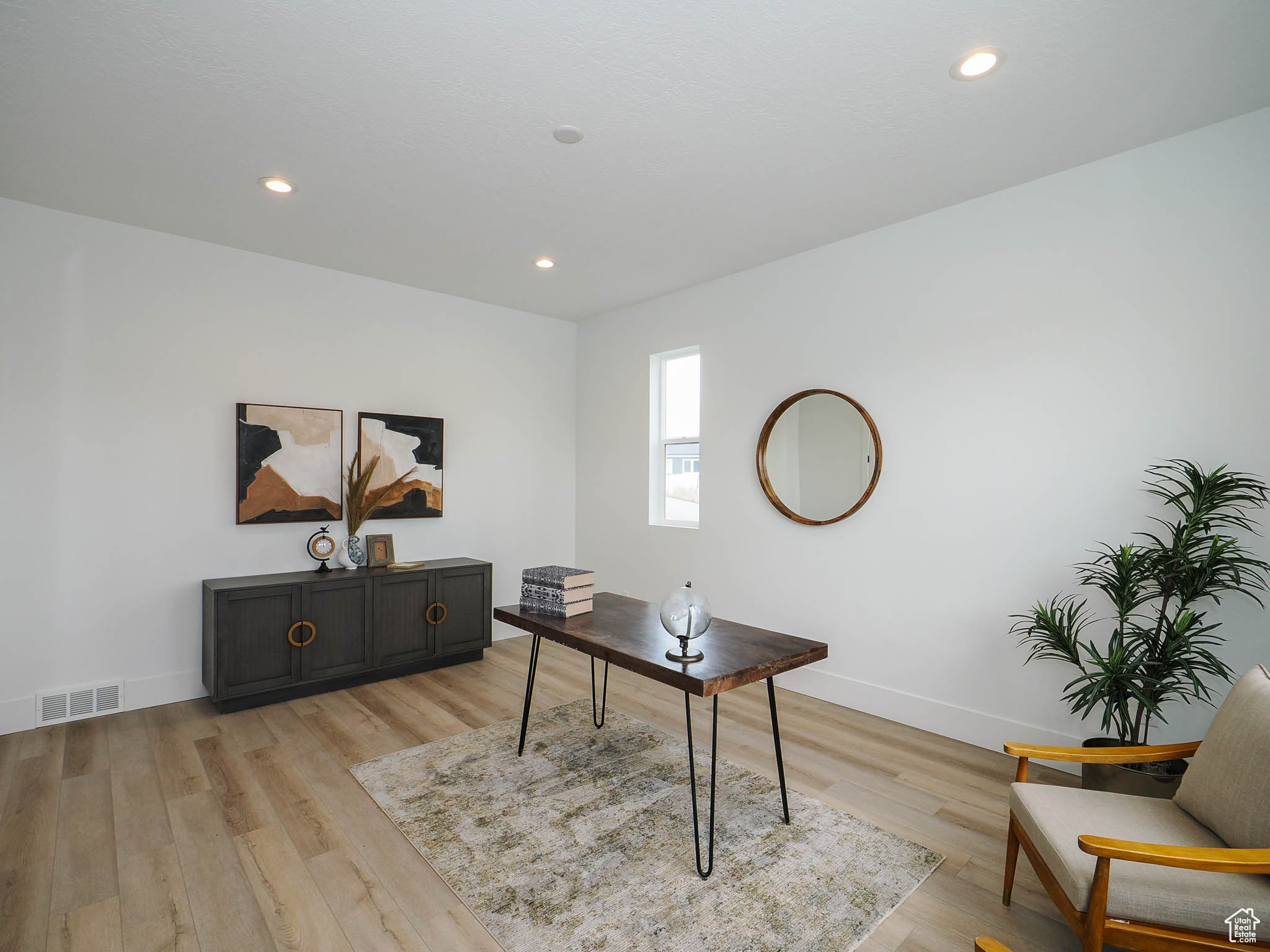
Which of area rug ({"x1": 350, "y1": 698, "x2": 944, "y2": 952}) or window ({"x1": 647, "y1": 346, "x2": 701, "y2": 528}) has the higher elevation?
window ({"x1": 647, "y1": 346, "x2": 701, "y2": 528})

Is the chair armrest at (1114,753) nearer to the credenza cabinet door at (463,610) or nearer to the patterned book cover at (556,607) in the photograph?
the patterned book cover at (556,607)

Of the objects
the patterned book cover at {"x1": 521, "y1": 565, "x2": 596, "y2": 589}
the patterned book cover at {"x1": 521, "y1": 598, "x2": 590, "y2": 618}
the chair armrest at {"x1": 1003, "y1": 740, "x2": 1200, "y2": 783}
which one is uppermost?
the patterned book cover at {"x1": 521, "y1": 565, "x2": 596, "y2": 589}

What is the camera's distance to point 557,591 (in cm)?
280

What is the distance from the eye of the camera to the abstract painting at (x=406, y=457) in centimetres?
438

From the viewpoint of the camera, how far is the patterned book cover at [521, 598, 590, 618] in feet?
9.14

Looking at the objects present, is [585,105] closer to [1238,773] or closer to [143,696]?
[1238,773]

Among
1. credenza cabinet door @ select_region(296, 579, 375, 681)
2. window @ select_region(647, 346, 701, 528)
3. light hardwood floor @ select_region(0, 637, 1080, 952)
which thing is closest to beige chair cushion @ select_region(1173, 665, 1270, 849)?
light hardwood floor @ select_region(0, 637, 1080, 952)

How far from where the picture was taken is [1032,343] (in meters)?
2.91

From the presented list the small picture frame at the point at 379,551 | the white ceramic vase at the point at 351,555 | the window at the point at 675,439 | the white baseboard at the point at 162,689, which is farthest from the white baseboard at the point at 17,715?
the window at the point at 675,439

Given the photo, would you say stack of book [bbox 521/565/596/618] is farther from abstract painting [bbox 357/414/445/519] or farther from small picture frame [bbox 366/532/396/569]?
abstract painting [bbox 357/414/445/519]

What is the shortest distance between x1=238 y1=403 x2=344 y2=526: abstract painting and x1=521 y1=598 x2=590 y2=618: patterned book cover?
2007mm

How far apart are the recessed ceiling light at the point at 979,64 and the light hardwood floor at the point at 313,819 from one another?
274 centimetres

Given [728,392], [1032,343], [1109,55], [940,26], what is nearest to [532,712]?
[728,392]

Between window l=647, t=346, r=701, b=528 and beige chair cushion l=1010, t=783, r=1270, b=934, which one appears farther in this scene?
window l=647, t=346, r=701, b=528
